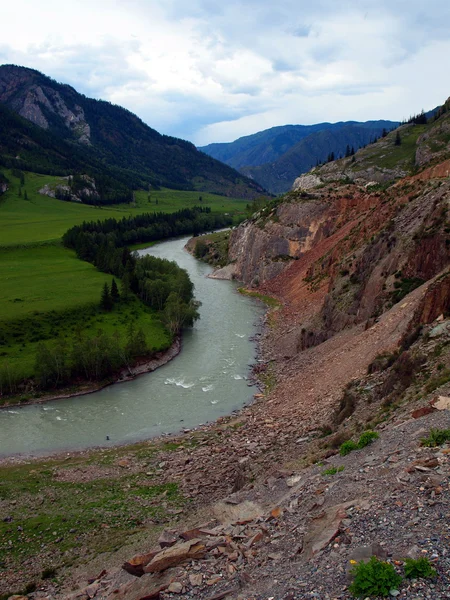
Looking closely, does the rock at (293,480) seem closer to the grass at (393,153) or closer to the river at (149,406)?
the river at (149,406)

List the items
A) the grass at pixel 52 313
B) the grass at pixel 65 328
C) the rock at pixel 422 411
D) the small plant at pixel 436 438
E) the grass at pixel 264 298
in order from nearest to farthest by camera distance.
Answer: the small plant at pixel 436 438 → the rock at pixel 422 411 → the grass at pixel 65 328 → the grass at pixel 52 313 → the grass at pixel 264 298

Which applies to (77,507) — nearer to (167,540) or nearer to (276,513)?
(167,540)

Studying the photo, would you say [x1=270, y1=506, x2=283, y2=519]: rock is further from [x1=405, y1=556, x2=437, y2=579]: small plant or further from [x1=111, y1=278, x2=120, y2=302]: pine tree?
[x1=111, y1=278, x2=120, y2=302]: pine tree

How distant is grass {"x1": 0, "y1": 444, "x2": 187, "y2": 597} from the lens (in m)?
22.4

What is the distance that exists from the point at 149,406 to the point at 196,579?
97.3ft

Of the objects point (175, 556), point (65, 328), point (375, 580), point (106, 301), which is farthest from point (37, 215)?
point (375, 580)

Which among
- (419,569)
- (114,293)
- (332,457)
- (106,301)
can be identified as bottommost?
(332,457)

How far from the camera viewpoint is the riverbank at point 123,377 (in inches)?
1730

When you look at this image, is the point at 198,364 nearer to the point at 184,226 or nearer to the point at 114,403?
the point at 114,403

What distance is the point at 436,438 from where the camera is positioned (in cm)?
1549

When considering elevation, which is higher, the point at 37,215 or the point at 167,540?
the point at 37,215

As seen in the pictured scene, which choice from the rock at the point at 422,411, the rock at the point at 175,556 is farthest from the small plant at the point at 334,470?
the rock at the point at 175,556

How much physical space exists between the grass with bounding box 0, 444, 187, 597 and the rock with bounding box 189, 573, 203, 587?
28.4ft

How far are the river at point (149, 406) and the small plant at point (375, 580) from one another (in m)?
28.6
